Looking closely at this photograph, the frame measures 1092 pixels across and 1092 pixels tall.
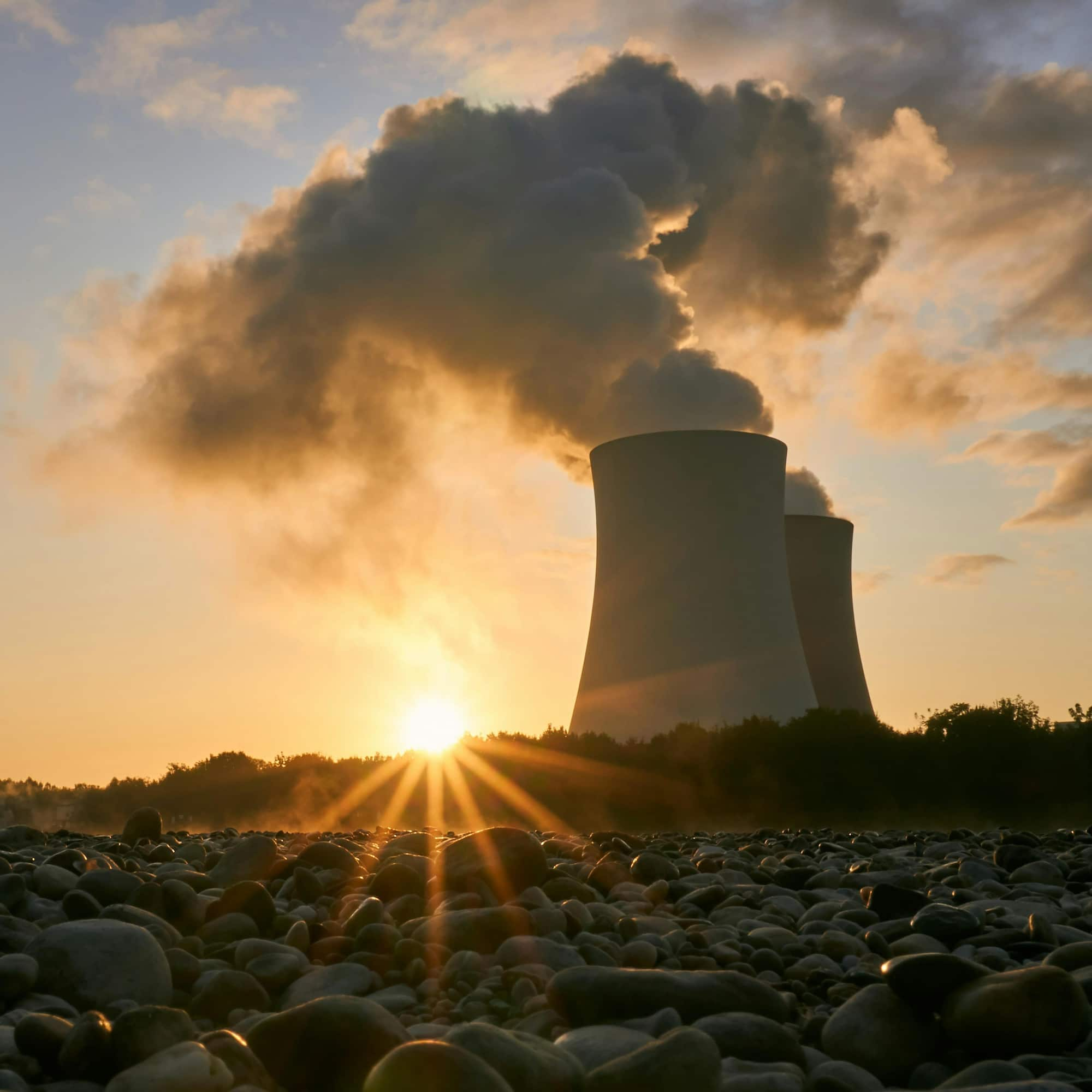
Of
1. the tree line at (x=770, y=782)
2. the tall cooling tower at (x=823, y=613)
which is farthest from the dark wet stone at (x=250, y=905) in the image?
the tall cooling tower at (x=823, y=613)

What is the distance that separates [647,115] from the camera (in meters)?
13.4

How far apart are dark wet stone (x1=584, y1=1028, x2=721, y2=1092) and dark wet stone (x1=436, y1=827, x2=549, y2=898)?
1240 millimetres

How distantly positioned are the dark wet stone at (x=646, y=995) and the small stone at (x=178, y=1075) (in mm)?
553

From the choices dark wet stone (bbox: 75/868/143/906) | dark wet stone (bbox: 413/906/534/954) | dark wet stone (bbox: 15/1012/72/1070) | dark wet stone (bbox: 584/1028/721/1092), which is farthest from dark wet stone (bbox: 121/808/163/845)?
dark wet stone (bbox: 584/1028/721/1092)

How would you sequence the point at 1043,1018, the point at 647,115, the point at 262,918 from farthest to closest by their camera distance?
the point at 647,115
the point at 262,918
the point at 1043,1018

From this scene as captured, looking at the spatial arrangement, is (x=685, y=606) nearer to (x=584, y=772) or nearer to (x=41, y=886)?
(x=584, y=772)

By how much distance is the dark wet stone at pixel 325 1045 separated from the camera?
134 cm

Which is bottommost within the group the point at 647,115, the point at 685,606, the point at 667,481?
the point at 685,606

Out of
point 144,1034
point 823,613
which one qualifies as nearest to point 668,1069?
point 144,1034

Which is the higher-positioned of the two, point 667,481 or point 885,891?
point 667,481

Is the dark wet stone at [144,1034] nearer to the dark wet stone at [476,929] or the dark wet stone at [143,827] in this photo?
the dark wet stone at [476,929]

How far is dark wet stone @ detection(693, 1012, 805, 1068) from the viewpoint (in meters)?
1.47

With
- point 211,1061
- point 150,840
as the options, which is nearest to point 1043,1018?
point 211,1061

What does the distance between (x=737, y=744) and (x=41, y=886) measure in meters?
7.82
